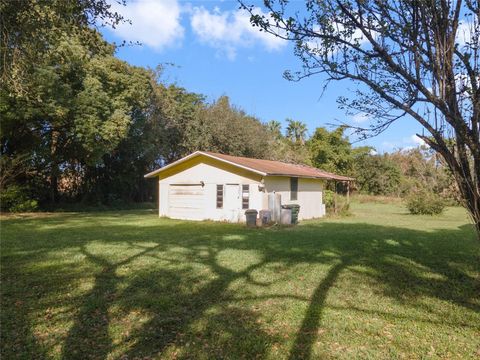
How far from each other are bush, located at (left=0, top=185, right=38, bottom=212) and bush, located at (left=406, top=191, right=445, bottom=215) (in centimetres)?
2299

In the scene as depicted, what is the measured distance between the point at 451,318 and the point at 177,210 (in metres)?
16.6

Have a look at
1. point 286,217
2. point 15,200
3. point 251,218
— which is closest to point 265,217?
point 251,218

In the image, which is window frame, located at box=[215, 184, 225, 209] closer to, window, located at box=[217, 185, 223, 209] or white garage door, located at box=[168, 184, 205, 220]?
window, located at box=[217, 185, 223, 209]

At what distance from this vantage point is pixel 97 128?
20.1 m

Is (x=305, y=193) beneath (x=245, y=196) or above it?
above

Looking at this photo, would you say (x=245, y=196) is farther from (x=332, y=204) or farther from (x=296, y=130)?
(x=296, y=130)

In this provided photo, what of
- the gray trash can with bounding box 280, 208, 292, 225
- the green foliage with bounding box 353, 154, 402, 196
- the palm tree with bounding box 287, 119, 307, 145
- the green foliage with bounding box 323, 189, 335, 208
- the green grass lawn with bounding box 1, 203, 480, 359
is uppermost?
the palm tree with bounding box 287, 119, 307, 145

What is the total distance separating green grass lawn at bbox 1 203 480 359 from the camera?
412cm

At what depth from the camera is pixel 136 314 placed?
16.5ft

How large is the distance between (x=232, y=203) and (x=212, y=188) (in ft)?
4.71

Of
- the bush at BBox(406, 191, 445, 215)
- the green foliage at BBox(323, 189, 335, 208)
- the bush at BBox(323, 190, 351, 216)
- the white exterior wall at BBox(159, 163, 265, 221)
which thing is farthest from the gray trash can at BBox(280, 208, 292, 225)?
the bush at BBox(406, 191, 445, 215)

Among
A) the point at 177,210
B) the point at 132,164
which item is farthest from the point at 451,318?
the point at 132,164

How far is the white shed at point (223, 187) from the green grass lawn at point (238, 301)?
24.7 feet

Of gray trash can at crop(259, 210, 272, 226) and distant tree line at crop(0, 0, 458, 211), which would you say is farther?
gray trash can at crop(259, 210, 272, 226)
